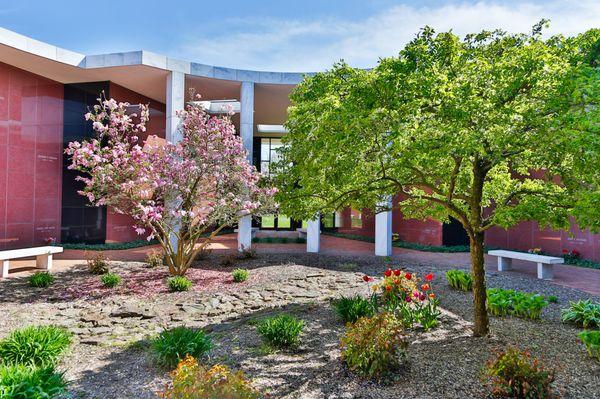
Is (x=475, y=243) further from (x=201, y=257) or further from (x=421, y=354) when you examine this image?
(x=201, y=257)

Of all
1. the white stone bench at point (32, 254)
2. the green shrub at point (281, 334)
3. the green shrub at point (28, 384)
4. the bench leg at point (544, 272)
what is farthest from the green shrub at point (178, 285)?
the bench leg at point (544, 272)

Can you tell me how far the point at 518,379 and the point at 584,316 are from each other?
352 centimetres

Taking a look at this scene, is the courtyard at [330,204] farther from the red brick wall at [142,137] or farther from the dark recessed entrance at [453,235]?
the dark recessed entrance at [453,235]

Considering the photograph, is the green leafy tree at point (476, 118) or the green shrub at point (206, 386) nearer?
the green shrub at point (206, 386)

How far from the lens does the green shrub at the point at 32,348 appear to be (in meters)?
4.57

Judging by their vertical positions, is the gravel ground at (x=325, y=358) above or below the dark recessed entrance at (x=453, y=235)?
below

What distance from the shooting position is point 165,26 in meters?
8.98

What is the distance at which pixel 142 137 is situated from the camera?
16.9m

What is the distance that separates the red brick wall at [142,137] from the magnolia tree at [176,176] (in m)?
6.13

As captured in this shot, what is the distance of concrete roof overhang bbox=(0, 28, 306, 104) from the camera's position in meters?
12.0

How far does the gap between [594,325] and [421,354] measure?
11.5 ft

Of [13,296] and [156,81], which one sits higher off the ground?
[156,81]

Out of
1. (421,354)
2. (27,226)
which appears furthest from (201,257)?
(421,354)

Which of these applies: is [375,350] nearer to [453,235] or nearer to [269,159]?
[453,235]
